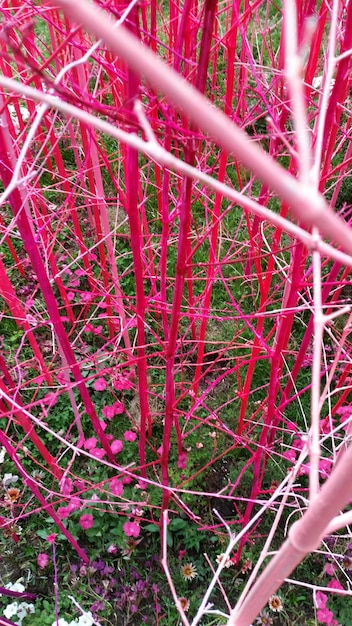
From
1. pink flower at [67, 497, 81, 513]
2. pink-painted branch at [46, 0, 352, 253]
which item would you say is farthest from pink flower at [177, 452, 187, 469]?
pink-painted branch at [46, 0, 352, 253]

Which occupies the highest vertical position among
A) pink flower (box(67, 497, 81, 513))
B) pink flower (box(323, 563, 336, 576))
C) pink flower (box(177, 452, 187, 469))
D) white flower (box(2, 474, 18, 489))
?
pink flower (box(177, 452, 187, 469))

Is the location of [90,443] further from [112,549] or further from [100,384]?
[112,549]

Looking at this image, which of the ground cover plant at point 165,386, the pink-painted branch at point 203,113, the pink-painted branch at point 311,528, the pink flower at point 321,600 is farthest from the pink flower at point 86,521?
the pink-painted branch at point 203,113

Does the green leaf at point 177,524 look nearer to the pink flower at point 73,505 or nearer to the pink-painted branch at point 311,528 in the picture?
the pink flower at point 73,505

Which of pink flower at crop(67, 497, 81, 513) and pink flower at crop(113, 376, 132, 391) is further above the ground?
pink flower at crop(113, 376, 132, 391)

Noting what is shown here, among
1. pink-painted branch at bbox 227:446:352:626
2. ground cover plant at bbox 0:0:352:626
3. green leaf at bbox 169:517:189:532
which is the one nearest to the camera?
pink-painted branch at bbox 227:446:352:626

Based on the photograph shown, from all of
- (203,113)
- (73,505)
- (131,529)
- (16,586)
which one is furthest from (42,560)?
(203,113)

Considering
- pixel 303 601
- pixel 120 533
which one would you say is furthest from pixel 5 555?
pixel 303 601

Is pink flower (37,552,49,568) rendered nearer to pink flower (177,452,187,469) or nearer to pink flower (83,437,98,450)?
pink flower (83,437,98,450)

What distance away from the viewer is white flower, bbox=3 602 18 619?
5.28 ft

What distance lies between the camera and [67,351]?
1428mm

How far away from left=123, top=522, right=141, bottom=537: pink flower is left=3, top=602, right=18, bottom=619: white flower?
16.9 inches

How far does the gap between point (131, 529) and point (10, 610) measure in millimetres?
465

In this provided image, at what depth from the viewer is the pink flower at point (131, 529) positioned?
1753mm
